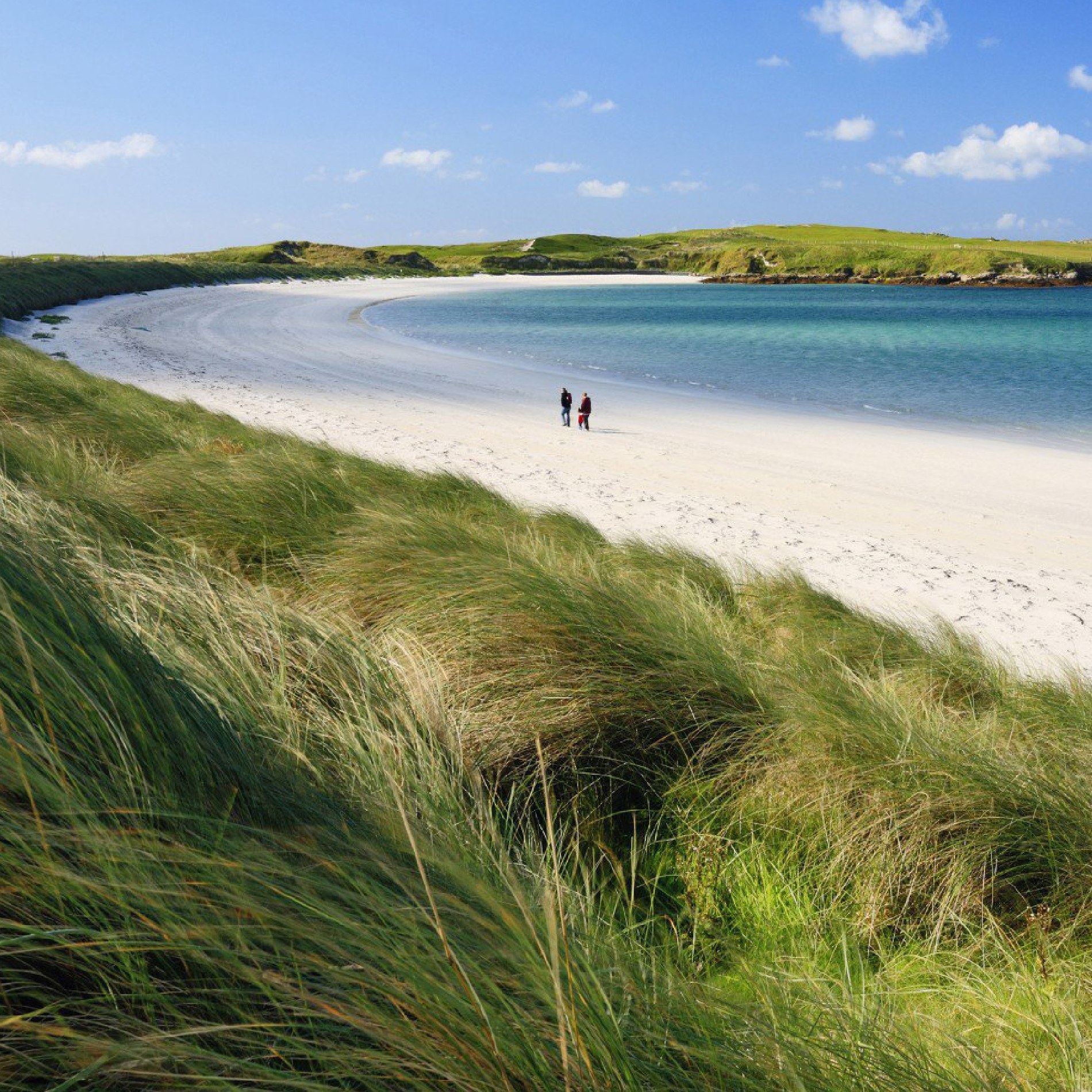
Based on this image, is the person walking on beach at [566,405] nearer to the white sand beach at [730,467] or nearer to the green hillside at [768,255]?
the white sand beach at [730,467]

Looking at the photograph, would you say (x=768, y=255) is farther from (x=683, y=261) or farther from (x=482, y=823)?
(x=482, y=823)

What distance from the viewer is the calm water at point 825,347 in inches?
981

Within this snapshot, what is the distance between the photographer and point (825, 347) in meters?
40.2

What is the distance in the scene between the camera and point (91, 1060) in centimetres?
113

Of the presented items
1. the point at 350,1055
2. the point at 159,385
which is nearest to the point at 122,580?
the point at 350,1055

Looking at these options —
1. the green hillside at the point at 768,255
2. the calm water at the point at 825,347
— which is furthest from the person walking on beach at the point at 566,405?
the green hillside at the point at 768,255

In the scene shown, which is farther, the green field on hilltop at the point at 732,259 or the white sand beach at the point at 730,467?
the green field on hilltop at the point at 732,259

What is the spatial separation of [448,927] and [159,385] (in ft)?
67.2

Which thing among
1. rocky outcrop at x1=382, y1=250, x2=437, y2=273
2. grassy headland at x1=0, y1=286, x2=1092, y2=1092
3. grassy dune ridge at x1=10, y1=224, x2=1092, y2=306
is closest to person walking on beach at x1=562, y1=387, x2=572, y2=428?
grassy headland at x1=0, y1=286, x2=1092, y2=1092

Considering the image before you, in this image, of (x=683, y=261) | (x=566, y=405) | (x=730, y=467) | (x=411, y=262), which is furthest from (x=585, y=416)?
(x=683, y=261)

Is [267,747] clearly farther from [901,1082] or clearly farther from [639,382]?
[639,382]

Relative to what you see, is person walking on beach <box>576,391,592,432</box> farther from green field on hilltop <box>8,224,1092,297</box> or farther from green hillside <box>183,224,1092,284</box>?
green hillside <box>183,224,1092,284</box>

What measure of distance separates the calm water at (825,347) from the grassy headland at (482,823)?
20146mm

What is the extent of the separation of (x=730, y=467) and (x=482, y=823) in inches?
512
